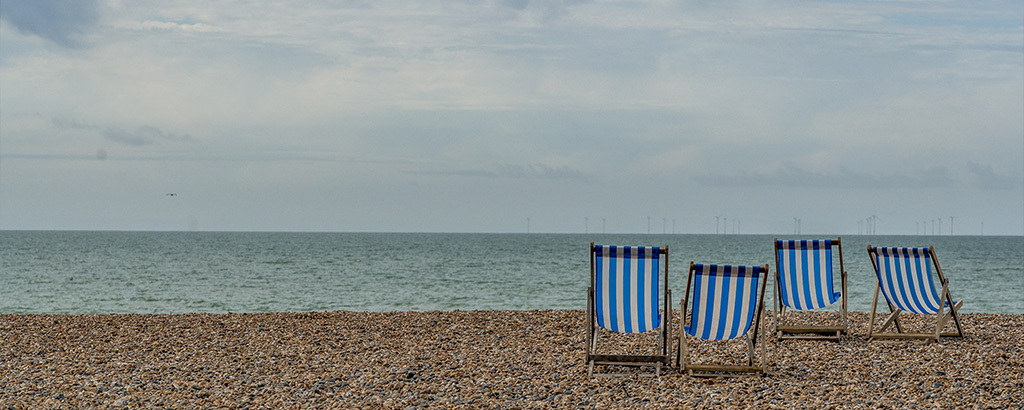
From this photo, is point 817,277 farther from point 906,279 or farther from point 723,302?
point 723,302

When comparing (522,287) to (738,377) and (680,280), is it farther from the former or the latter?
(738,377)

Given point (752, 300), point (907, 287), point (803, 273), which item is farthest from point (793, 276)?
point (752, 300)

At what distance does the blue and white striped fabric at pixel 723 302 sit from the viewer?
5980mm

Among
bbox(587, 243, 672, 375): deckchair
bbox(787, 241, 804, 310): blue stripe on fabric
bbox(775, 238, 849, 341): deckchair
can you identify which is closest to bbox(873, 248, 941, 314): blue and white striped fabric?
bbox(775, 238, 849, 341): deckchair

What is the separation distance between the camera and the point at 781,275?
770 cm

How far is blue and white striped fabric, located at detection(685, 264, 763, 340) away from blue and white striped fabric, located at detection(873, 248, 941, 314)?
2279 millimetres

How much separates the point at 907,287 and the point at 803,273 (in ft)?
3.17

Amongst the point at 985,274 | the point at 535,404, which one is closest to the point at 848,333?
the point at 535,404

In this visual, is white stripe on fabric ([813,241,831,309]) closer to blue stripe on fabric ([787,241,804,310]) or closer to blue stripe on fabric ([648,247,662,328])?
blue stripe on fabric ([787,241,804,310])

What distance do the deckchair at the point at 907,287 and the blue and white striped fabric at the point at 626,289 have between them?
2.60 m

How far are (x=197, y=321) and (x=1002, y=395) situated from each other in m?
7.32

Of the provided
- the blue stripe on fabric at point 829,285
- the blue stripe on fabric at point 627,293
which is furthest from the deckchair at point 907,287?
the blue stripe on fabric at point 627,293

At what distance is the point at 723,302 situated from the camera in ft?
19.8

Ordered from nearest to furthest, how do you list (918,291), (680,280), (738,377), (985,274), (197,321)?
(738,377) → (918,291) → (197,321) → (680,280) → (985,274)
